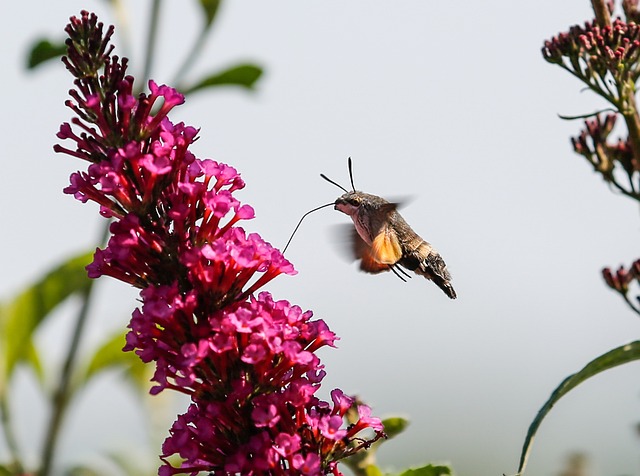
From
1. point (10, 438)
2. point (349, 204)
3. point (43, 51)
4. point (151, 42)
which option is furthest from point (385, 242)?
point (10, 438)

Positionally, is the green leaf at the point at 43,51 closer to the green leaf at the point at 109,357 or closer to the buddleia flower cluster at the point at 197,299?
the green leaf at the point at 109,357

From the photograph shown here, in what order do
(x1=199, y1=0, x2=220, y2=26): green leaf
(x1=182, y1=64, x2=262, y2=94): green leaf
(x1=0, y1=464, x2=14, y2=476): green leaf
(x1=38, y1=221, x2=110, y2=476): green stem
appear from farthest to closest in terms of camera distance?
(x1=199, y1=0, x2=220, y2=26): green leaf < (x1=182, y1=64, x2=262, y2=94): green leaf < (x1=38, y1=221, x2=110, y2=476): green stem < (x1=0, y1=464, x2=14, y2=476): green leaf

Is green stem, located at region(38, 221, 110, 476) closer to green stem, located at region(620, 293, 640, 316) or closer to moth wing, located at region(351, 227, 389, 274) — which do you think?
moth wing, located at region(351, 227, 389, 274)

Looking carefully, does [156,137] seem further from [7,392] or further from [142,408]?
[142,408]

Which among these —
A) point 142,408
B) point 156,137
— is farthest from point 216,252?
point 142,408

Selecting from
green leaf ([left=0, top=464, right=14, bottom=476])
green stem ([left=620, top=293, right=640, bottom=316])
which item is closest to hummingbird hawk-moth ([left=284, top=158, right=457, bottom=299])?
green stem ([left=620, top=293, right=640, bottom=316])

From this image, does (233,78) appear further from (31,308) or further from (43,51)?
(31,308)

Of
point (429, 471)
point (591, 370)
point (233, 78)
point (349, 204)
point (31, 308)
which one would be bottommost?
point (429, 471)
